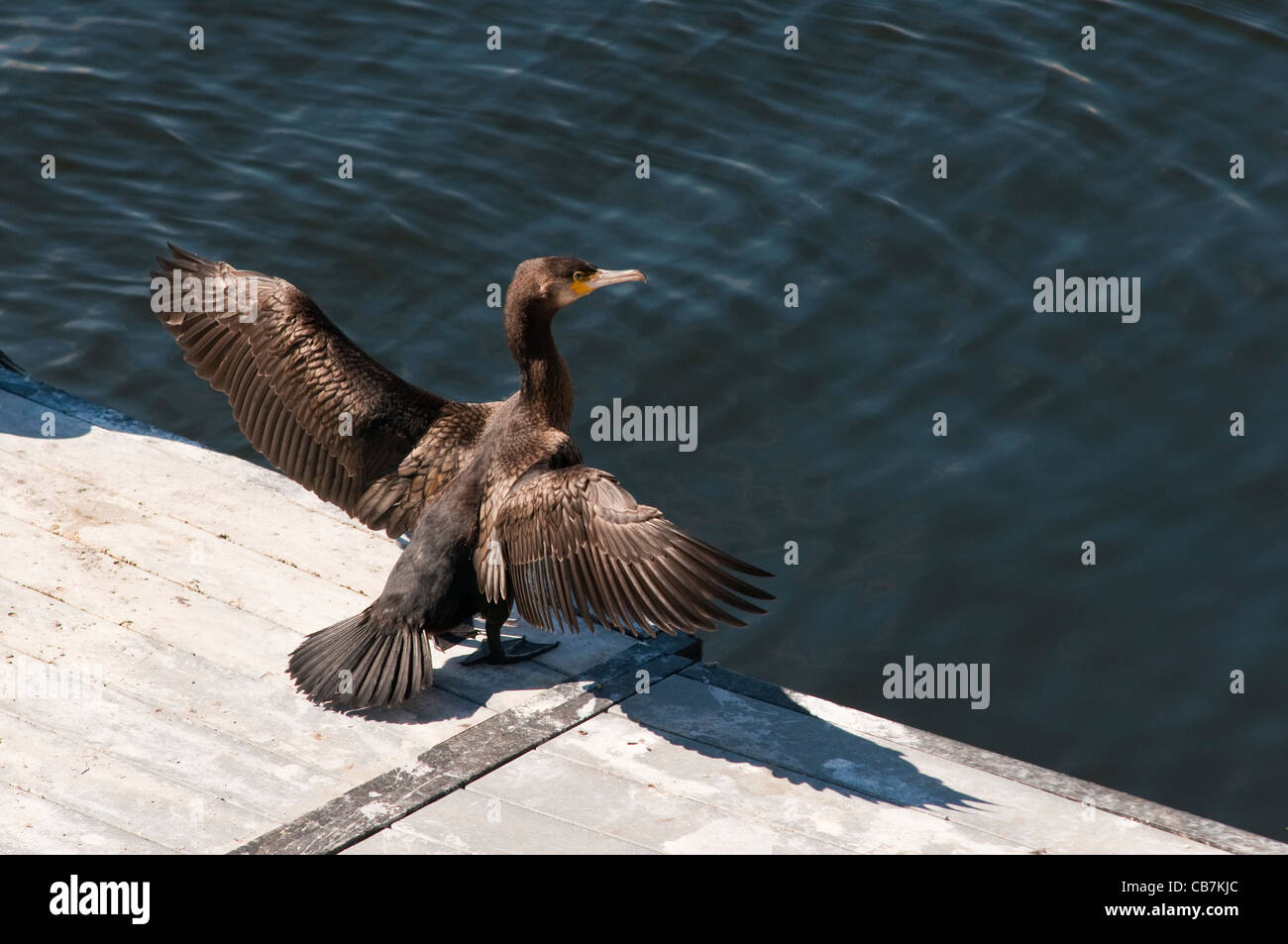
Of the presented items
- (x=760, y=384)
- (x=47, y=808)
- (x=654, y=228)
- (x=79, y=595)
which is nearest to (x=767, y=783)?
(x=47, y=808)

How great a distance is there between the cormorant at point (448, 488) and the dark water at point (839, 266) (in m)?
2.52

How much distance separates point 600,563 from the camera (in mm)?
5234

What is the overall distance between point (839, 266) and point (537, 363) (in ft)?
16.0

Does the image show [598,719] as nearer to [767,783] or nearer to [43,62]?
[767,783]

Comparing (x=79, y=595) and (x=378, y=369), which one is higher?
(x=378, y=369)

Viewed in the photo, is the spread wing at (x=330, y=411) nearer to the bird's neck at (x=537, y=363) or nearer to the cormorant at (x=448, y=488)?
the cormorant at (x=448, y=488)

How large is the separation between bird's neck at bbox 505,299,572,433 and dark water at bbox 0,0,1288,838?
2.48 m

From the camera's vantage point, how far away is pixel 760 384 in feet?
31.8

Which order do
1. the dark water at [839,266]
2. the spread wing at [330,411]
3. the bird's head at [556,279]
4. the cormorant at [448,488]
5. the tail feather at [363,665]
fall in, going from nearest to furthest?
the cormorant at [448,488]
the tail feather at [363,665]
the bird's head at [556,279]
the spread wing at [330,411]
the dark water at [839,266]

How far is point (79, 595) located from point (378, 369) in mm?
1484

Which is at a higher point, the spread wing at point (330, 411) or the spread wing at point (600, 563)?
the spread wing at point (330, 411)

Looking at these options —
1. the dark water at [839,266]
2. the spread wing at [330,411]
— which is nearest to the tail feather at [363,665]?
the spread wing at [330,411]

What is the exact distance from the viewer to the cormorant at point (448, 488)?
5.19 meters

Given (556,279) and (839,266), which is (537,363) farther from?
(839,266)
